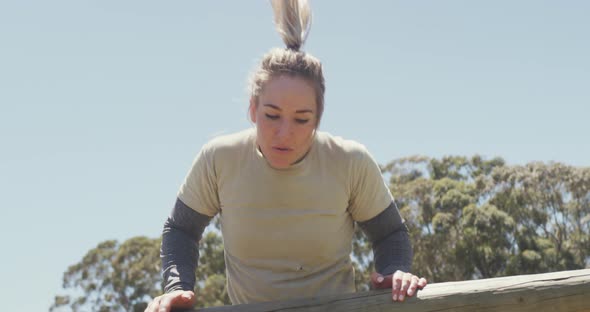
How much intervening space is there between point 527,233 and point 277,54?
25.6 meters

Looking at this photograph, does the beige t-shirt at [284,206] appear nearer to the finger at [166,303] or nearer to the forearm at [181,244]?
the forearm at [181,244]

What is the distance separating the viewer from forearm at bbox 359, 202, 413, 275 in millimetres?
2838

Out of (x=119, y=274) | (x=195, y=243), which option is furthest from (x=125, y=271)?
(x=195, y=243)

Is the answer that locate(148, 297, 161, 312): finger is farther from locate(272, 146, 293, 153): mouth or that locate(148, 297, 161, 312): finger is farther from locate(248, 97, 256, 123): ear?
locate(248, 97, 256, 123): ear

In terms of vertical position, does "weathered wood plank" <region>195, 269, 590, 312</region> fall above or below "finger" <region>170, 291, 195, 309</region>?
below

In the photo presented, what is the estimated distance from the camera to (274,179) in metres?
2.85

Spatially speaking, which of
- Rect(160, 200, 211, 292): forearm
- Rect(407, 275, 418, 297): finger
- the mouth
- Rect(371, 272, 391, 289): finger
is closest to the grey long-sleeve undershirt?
Rect(160, 200, 211, 292): forearm

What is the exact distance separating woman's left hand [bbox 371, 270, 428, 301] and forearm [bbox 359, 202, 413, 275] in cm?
18

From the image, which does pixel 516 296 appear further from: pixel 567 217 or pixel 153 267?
pixel 153 267

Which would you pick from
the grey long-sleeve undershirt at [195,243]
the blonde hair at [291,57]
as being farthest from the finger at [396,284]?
the blonde hair at [291,57]

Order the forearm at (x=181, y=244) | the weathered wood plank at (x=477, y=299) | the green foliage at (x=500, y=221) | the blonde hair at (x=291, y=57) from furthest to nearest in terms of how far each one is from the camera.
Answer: the green foliage at (x=500, y=221) → the blonde hair at (x=291, y=57) → the forearm at (x=181, y=244) → the weathered wood plank at (x=477, y=299)

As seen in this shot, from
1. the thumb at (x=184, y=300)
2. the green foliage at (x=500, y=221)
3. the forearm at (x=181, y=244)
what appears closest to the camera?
the thumb at (x=184, y=300)

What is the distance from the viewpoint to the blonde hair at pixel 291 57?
9.23ft

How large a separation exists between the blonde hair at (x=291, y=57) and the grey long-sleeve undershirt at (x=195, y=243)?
Result: 0.50 metres
